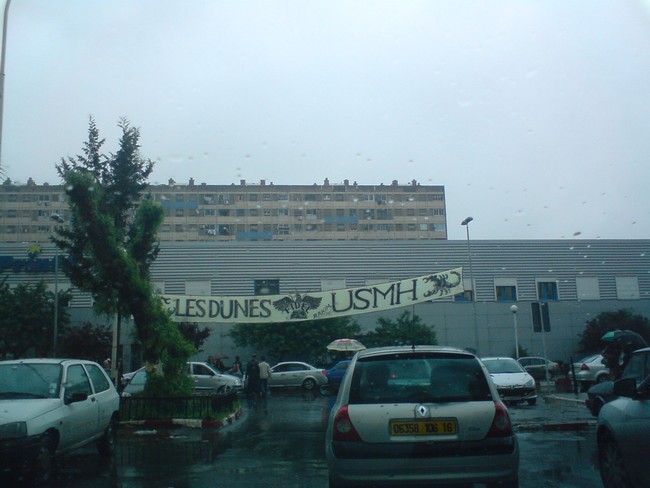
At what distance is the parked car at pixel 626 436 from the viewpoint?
5938 millimetres

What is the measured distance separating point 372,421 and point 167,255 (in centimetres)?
3505

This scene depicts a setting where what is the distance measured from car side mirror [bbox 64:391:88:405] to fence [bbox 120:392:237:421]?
5.57m

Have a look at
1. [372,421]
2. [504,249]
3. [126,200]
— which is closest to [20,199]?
[126,200]

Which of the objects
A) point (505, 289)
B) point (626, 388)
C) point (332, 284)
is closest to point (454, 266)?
point (505, 289)

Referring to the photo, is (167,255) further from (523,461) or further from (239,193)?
(239,193)

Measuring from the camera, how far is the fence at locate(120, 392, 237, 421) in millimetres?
14500

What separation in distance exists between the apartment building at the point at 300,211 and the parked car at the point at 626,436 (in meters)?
65.0

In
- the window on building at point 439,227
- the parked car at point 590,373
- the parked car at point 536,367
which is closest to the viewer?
the parked car at point 590,373

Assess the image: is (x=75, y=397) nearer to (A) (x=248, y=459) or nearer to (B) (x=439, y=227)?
(A) (x=248, y=459)

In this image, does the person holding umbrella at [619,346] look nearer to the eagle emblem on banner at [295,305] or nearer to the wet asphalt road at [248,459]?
the wet asphalt road at [248,459]

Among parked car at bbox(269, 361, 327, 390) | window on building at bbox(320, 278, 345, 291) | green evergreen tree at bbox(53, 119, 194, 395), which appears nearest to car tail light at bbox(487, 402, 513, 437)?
green evergreen tree at bbox(53, 119, 194, 395)

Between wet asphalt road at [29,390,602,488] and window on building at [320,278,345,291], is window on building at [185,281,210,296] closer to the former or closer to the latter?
window on building at [320,278,345,291]

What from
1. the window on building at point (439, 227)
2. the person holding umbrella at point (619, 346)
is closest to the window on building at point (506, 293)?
the person holding umbrella at point (619, 346)

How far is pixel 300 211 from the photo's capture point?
260ft
